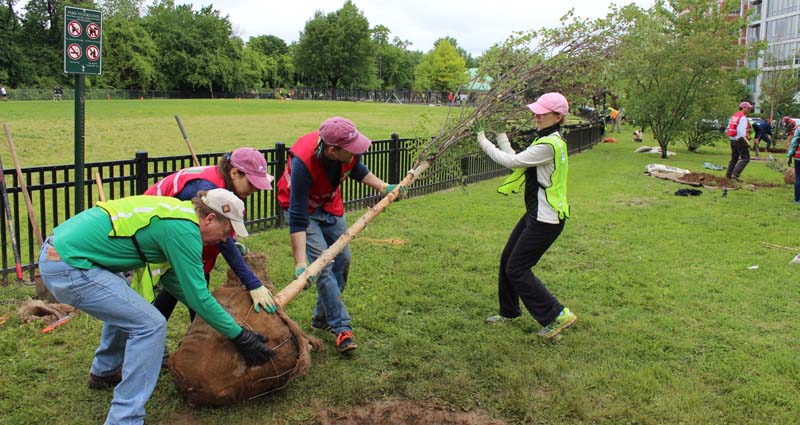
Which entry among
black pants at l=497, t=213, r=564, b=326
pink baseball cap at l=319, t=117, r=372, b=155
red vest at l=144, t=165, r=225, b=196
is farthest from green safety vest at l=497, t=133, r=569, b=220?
red vest at l=144, t=165, r=225, b=196

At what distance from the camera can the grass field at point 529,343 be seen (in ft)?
13.0

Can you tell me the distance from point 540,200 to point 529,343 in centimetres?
120

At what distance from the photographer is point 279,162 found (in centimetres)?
886

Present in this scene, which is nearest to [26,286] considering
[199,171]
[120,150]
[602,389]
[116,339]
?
[116,339]

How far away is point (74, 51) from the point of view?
18.9ft

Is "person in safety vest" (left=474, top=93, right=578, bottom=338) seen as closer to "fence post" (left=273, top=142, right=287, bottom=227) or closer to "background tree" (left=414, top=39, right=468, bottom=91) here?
"fence post" (left=273, top=142, right=287, bottom=227)

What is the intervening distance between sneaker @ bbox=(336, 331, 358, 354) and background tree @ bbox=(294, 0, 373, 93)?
91.0m

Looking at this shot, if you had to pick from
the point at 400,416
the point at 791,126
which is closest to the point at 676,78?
the point at 791,126

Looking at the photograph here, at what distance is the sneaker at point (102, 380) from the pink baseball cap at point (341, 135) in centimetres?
211

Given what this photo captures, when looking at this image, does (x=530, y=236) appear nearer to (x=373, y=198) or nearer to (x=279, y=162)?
(x=279, y=162)

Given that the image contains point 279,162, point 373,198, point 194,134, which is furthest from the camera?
point 194,134

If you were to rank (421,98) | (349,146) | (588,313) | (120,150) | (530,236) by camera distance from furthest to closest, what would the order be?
1. (421,98)
2. (120,150)
3. (588,313)
4. (530,236)
5. (349,146)

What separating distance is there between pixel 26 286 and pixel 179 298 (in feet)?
9.98

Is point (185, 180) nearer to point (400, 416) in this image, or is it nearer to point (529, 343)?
point (400, 416)
